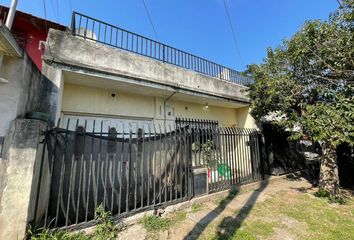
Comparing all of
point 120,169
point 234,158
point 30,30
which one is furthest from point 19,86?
point 30,30

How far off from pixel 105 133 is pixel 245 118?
24.6ft

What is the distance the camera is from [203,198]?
521cm

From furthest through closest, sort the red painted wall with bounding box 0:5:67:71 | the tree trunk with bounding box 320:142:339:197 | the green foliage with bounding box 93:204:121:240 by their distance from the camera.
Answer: the red painted wall with bounding box 0:5:67:71 < the tree trunk with bounding box 320:142:339:197 < the green foliage with bounding box 93:204:121:240

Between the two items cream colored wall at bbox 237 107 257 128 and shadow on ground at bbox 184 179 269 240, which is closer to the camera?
shadow on ground at bbox 184 179 269 240

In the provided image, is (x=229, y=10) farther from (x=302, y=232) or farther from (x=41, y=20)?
(x=41, y=20)

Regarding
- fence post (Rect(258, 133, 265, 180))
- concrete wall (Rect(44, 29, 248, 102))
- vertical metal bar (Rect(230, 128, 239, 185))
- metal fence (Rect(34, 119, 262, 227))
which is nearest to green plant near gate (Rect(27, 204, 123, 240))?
metal fence (Rect(34, 119, 262, 227))

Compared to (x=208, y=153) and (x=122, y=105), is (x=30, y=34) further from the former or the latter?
(x=208, y=153)

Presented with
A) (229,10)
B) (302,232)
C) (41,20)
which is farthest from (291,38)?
(41,20)

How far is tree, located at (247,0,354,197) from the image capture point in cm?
472

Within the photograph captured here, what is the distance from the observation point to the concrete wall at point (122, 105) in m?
5.51

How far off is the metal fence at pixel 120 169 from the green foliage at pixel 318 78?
2.35 m

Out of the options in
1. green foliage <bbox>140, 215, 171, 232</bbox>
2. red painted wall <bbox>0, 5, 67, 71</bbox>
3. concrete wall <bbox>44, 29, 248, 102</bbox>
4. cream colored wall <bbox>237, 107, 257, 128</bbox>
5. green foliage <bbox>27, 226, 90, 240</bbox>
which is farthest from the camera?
cream colored wall <bbox>237, 107, 257, 128</bbox>

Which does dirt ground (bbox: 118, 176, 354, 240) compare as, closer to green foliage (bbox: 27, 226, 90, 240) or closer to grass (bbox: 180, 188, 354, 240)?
grass (bbox: 180, 188, 354, 240)

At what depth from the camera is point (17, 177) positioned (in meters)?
2.97
